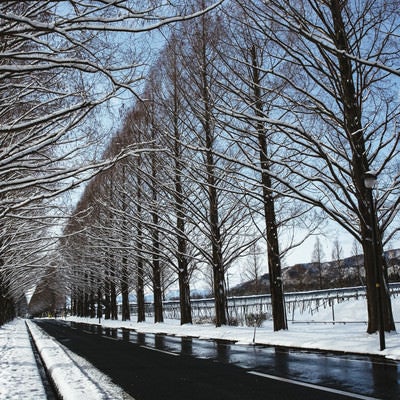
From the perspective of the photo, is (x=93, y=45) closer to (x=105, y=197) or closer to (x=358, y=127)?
(x=358, y=127)

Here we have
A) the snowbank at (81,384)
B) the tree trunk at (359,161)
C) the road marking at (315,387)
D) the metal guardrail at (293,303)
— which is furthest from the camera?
the metal guardrail at (293,303)

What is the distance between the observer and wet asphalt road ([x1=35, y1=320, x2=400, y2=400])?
20.2 feet

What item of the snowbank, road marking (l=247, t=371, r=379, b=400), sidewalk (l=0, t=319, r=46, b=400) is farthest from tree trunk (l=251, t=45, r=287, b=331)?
sidewalk (l=0, t=319, r=46, b=400)

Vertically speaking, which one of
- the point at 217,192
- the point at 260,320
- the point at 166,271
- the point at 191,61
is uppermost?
the point at 191,61

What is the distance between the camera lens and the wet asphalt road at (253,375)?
6.15 meters

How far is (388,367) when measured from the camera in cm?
788

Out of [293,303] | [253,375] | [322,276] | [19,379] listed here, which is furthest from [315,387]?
[322,276]

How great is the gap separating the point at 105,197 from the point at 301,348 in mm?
19802

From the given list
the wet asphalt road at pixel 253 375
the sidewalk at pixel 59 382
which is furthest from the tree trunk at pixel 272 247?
the sidewalk at pixel 59 382

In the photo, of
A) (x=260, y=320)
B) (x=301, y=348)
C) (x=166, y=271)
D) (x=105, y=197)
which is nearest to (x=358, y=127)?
(x=301, y=348)

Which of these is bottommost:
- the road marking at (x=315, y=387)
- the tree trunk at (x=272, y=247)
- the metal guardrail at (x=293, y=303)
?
the metal guardrail at (x=293, y=303)

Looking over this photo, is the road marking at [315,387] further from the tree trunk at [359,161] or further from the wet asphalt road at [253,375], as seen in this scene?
the tree trunk at [359,161]

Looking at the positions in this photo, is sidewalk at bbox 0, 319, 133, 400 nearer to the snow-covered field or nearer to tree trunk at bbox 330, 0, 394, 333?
the snow-covered field

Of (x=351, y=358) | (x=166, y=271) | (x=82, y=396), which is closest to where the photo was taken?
(x=82, y=396)
